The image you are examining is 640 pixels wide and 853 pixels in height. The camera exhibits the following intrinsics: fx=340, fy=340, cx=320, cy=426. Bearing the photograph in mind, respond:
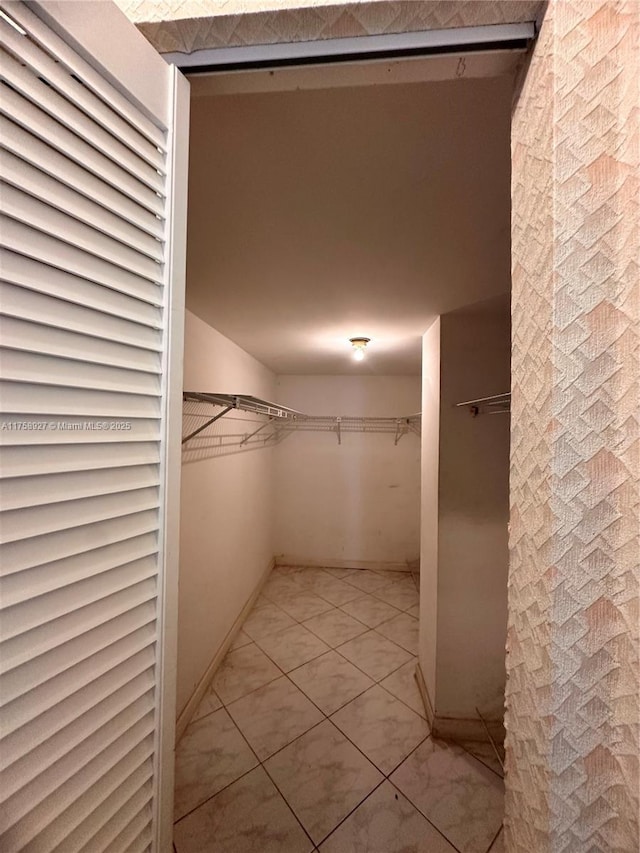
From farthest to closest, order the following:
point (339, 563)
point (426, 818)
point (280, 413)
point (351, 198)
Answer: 1. point (339, 563)
2. point (280, 413)
3. point (426, 818)
4. point (351, 198)

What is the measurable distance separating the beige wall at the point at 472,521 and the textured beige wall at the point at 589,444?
4.27 feet

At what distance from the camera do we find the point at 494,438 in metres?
1.65

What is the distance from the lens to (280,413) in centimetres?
267

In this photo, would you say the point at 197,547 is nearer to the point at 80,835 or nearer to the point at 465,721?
the point at 80,835

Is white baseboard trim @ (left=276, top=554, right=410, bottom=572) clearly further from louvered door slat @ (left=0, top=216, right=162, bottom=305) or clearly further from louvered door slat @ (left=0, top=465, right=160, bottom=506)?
louvered door slat @ (left=0, top=216, right=162, bottom=305)

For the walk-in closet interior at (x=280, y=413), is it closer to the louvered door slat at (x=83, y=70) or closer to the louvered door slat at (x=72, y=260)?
the louvered door slat at (x=83, y=70)

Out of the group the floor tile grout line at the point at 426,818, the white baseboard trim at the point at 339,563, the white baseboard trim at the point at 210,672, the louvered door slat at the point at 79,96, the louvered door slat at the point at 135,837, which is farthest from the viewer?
the white baseboard trim at the point at 339,563

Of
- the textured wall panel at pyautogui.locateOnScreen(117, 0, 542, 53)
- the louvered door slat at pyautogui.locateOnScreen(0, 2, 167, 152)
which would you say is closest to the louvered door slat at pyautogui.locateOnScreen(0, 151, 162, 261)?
the louvered door slat at pyautogui.locateOnScreen(0, 2, 167, 152)

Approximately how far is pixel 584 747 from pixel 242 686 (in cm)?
202

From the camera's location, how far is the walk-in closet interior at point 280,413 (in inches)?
26.0

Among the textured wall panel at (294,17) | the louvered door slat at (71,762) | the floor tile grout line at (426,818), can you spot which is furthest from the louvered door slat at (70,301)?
the floor tile grout line at (426,818)

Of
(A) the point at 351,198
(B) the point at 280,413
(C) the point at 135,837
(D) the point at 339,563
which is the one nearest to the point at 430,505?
(B) the point at 280,413

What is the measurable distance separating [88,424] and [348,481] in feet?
10.9

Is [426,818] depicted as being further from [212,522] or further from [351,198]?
[351,198]
